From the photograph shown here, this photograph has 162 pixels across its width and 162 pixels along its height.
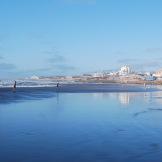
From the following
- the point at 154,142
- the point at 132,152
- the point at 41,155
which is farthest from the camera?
the point at 154,142

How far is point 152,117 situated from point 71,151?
12.7 meters

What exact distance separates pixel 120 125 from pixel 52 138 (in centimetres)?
578

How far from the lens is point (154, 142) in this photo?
15859 mm

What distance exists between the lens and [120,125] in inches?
834

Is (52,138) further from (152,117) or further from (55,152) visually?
(152,117)

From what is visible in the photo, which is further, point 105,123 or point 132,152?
point 105,123

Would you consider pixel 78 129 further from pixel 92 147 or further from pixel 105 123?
pixel 92 147

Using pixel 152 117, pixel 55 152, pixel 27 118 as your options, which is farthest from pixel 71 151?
pixel 152 117

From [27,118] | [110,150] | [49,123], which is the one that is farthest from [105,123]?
[110,150]

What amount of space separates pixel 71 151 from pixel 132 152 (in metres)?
2.13

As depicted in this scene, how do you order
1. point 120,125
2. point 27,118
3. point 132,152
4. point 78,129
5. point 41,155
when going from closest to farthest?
point 41,155 → point 132,152 → point 78,129 → point 120,125 → point 27,118

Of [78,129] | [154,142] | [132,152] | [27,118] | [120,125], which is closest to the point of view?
[132,152]

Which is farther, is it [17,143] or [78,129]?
[78,129]

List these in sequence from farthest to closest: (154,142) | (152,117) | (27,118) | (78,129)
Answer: (152,117), (27,118), (78,129), (154,142)
